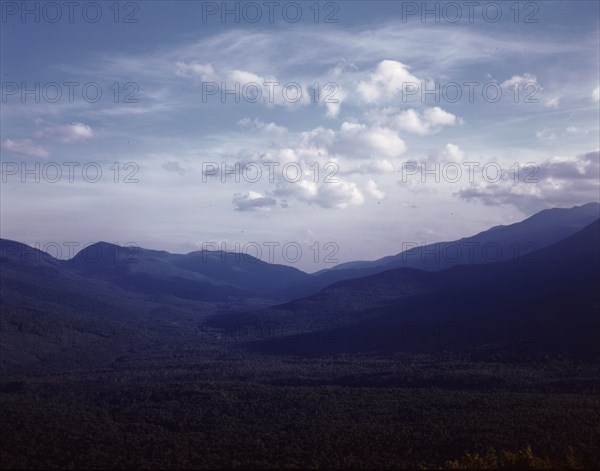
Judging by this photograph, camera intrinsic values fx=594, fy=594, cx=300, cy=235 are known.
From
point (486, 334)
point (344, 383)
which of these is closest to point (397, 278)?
point (486, 334)

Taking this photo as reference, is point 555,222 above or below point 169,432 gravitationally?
above

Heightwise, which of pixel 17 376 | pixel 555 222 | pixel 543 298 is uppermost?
pixel 555 222

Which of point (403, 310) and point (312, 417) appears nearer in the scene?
point (312, 417)

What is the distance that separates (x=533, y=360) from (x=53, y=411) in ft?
147

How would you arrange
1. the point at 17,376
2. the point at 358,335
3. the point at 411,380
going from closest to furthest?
the point at 411,380, the point at 17,376, the point at 358,335

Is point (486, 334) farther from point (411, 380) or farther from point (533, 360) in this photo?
point (411, 380)

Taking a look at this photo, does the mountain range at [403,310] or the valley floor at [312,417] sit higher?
the mountain range at [403,310]

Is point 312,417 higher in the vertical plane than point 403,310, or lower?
lower

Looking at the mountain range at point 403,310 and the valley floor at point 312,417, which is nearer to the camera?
the valley floor at point 312,417

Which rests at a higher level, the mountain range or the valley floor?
the mountain range

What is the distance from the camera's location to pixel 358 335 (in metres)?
91.4

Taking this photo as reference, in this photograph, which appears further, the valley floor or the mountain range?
the mountain range

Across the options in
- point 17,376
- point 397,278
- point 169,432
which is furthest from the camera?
point 397,278

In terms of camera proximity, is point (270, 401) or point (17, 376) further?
point (17, 376)
